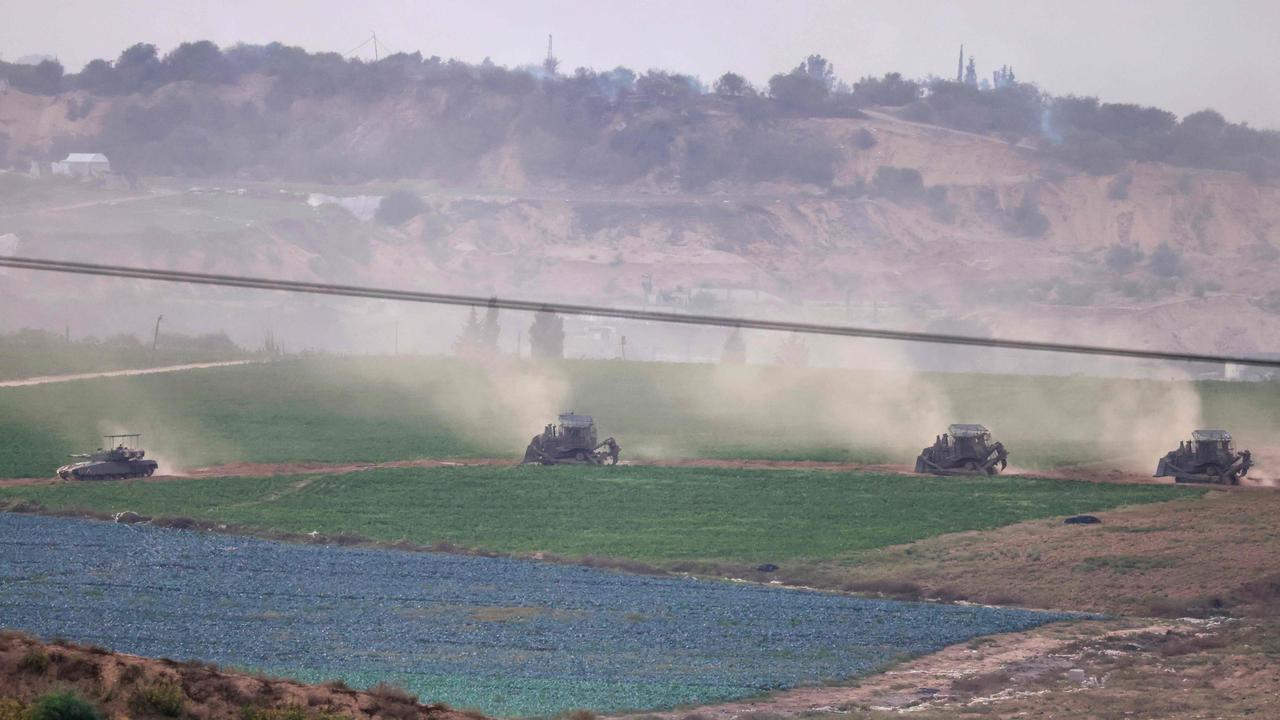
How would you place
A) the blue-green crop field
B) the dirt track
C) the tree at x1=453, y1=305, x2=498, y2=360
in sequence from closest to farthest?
the blue-green crop field
the dirt track
the tree at x1=453, y1=305, x2=498, y2=360

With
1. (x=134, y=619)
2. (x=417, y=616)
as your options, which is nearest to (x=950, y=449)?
(x=417, y=616)

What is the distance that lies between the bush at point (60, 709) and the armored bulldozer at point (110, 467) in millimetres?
44101

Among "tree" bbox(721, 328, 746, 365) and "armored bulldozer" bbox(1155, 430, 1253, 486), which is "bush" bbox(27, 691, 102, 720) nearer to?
"armored bulldozer" bbox(1155, 430, 1253, 486)

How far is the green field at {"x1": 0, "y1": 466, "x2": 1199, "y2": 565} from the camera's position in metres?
53.1

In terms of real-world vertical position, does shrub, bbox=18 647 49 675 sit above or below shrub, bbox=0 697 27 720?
above

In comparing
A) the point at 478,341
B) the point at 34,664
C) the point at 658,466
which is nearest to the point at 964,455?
the point at 658,466

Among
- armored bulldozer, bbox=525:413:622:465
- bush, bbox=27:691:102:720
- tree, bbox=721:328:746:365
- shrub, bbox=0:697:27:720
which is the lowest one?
shrub, bbox=0:697:27:720

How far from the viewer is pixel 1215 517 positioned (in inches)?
2127

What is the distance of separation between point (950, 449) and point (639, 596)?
101ft

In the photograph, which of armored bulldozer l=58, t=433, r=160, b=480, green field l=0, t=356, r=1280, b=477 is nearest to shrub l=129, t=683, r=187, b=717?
armored bulldozer l=58, t=433, r=160, b=480

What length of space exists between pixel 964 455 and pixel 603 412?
114 ft

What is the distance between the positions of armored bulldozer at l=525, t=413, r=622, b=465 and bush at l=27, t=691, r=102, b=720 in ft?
159

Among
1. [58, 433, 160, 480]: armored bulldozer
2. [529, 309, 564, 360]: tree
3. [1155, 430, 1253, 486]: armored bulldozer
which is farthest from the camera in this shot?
[529, 309, 564, 360]: tree

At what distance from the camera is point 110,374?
104062 millimetres
